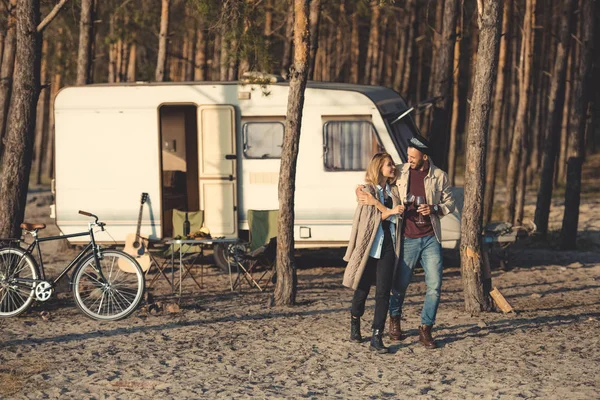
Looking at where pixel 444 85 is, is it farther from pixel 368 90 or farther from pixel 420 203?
pixel 420 203

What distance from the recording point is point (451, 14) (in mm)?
16047

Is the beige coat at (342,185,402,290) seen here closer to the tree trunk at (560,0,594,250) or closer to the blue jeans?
the blue jeans

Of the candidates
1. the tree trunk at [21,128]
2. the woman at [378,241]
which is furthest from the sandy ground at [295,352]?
the tree trunk at [21,128]

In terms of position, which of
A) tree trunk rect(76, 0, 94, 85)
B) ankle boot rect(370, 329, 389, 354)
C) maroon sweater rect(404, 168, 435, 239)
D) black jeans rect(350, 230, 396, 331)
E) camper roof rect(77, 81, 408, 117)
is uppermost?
tree trunk rect(76, 0, 94, 85)

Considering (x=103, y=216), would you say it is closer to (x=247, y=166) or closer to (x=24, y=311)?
(x=247, y=166)

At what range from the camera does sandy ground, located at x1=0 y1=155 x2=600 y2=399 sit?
7.06 meters

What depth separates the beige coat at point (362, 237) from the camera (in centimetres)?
807

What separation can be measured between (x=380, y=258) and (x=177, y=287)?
4.47 m

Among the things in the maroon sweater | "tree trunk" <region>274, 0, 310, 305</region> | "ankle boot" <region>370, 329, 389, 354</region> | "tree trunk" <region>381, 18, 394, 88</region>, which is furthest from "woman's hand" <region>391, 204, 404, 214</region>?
"tree trunk" <region>381, 18, 394, 88</region>

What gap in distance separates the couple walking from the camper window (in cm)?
502

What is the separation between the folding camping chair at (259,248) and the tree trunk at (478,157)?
284 cm

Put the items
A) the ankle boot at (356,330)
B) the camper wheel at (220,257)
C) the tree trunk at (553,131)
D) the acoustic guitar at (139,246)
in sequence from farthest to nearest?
the tree trunk at (553,131), the camper wheel at (220,257), the acoustic guitar at (139,246), the ankle boot at (356,330)

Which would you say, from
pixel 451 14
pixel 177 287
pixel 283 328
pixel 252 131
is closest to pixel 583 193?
pixel 451 14

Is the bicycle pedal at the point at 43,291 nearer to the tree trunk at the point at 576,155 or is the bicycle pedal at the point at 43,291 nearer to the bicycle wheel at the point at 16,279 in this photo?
the bicycle wheel at the point at 16,279
